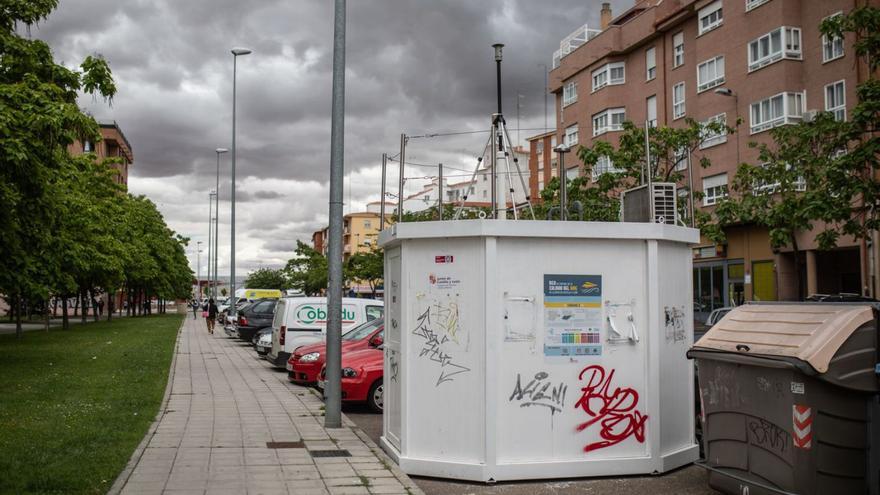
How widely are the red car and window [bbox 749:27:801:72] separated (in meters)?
21.0

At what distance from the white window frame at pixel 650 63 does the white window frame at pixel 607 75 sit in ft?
5.74

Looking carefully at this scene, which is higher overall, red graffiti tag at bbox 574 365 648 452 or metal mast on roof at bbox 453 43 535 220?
metal mast on roof at bbox 453 43 535 220

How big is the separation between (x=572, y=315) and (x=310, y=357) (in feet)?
29.8

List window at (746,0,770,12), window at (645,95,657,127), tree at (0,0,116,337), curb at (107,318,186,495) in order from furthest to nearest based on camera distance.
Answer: window at (645,95,657,127) < window at (746,0,770,12) < tree at (0,0,116,337) < curb at (107,318,186,495)

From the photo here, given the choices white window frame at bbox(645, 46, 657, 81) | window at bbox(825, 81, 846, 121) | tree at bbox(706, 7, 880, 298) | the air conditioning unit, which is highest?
white window frame at bbox(645, 46, 657, 81)

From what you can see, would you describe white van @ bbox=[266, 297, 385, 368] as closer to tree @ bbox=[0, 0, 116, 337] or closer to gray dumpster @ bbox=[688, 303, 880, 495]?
tree @ bbox=[0, 0, 116, 337]

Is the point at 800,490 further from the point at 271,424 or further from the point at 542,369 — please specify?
the point at 271,424

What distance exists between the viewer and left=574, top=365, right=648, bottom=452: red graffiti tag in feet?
27.5

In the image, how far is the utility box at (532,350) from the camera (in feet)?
26.9

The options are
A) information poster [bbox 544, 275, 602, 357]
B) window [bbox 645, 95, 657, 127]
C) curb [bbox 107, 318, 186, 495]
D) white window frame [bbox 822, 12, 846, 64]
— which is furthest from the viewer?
window [bbox 645, 95, 657, 127]

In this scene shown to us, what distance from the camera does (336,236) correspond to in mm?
11664

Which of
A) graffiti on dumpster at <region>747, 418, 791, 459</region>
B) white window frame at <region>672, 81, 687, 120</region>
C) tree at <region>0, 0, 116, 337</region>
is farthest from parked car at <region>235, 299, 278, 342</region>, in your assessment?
graffiti on dumpster at <region>747, 418, 791, 459</region>

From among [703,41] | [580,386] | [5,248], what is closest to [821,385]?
[580,386]

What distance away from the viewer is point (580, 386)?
836 cm
